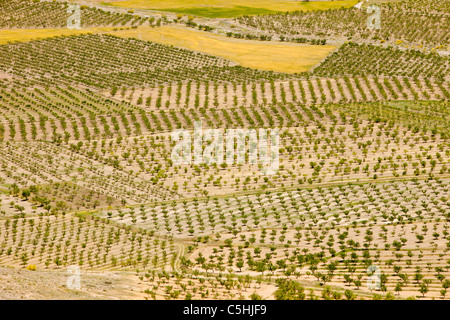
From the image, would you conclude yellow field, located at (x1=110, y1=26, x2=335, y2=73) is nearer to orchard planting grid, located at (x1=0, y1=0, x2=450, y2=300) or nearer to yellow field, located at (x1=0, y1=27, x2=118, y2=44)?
orchard planting grid, located at (x1=0, y1=0, x2=450, y2=300)

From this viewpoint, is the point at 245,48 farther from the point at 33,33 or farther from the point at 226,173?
the point at 226,173

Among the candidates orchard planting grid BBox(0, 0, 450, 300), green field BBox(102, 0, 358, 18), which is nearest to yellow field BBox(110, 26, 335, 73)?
orchard planting grid BBox(0, 0, 450, 300)

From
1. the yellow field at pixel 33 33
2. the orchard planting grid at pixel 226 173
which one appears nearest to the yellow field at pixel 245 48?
the orchard planting grid at pixel 226 173

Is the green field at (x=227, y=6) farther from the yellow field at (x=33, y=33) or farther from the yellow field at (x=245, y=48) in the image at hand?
the yellow field at (x=33, y=33)

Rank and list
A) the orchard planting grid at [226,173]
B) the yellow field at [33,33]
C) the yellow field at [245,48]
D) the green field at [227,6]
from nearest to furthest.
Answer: the orchard planting grid at [226,173]
the yellow field at [245,48]
the yellow field at [33,33]
the green field at [227,6]

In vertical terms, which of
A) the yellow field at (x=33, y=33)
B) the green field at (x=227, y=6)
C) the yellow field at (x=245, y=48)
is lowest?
the yellow field at (x=33, y=33)
